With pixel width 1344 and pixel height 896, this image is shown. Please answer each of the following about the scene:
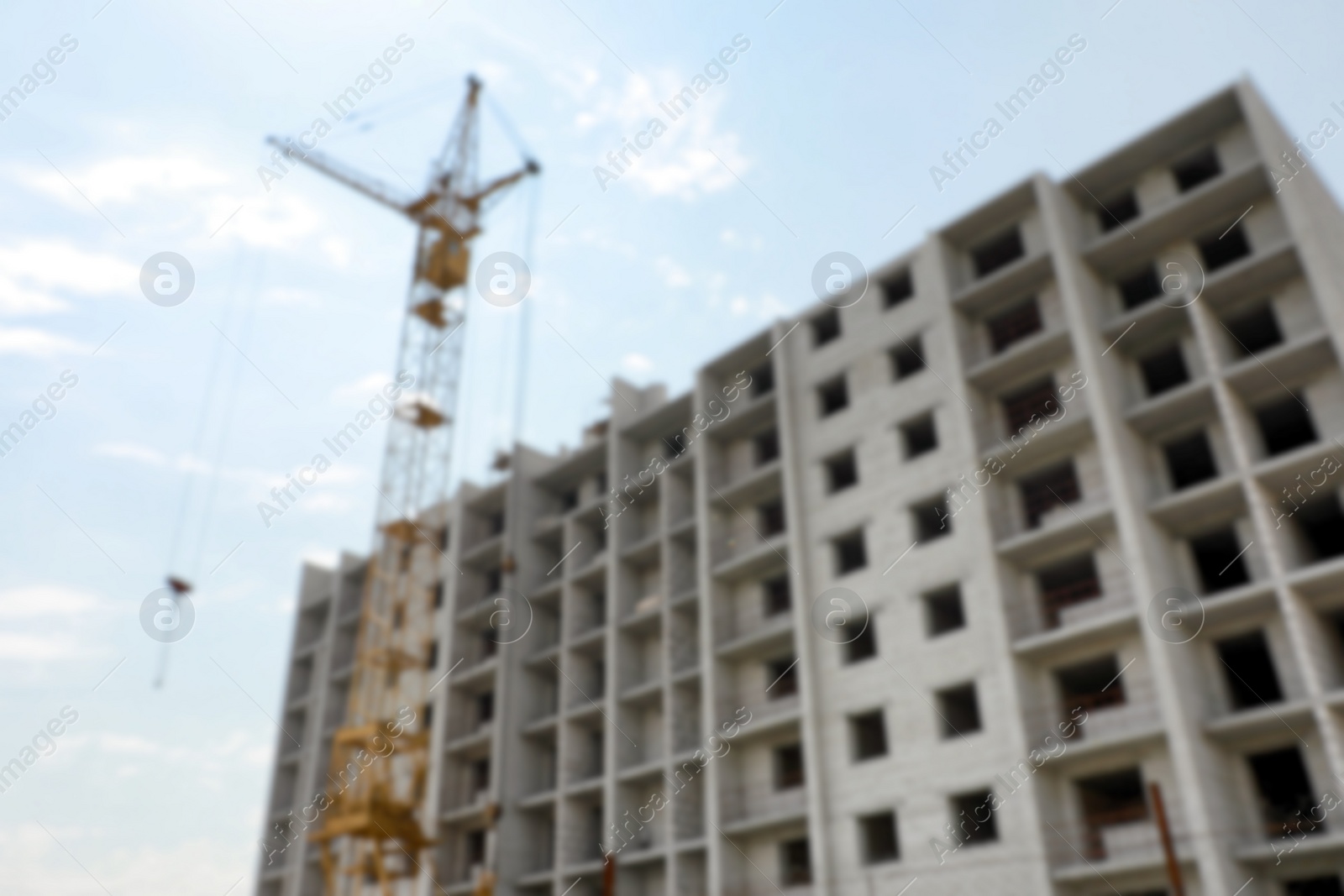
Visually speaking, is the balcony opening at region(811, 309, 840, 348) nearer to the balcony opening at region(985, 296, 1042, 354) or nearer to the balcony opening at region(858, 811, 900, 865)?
the balcony opening at region(985, 296, 1042, 354)

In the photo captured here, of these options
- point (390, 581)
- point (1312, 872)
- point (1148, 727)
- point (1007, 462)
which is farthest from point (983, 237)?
point (390, 581)

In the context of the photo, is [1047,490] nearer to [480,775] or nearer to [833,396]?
[833,396]

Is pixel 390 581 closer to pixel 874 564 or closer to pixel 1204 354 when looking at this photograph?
pixel 874 564

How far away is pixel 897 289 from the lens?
135 ft

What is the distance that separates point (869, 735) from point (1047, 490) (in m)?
9.46

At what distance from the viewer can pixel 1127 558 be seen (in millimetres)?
30328

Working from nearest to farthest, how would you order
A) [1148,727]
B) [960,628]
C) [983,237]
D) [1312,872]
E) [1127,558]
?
[1312,872], [1148,727], [1127,558], [960,628], [983,237]

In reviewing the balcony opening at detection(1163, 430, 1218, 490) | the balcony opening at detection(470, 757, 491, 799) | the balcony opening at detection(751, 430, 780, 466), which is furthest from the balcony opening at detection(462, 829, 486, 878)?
the balcony opening at detection(1163, 430, 1218, 490)

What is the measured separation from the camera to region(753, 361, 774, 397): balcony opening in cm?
4528

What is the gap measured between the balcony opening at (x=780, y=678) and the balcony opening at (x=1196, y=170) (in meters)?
19.9

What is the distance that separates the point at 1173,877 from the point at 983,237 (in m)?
22.3

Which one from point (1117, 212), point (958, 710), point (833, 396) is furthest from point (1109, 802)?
point (1117, 212)

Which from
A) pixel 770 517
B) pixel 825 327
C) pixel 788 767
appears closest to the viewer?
pixel 788 767

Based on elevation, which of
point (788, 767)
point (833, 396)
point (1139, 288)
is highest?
point (833, 396)
